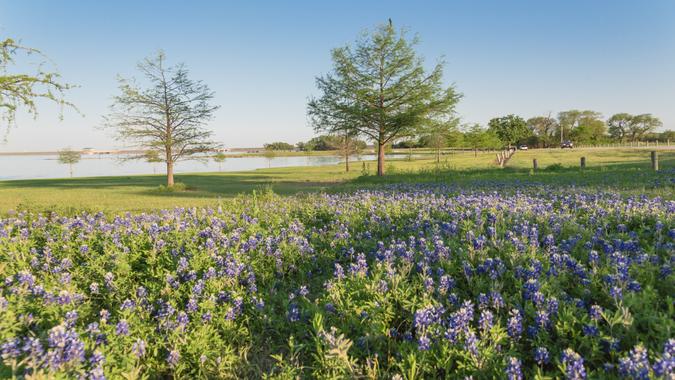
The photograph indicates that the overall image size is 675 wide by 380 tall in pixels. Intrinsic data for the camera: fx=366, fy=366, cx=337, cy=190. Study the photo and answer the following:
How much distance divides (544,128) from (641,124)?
1195 inches

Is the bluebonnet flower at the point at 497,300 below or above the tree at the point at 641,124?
below

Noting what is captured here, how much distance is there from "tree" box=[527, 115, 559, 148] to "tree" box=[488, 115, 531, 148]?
19.9 ft

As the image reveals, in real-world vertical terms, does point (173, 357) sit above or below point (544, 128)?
below

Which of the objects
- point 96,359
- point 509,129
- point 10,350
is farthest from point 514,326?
point 509,129

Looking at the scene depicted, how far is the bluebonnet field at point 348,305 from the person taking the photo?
103 inches

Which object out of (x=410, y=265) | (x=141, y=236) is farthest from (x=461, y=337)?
(x=141, y=236)

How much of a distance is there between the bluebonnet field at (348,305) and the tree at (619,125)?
162855mm

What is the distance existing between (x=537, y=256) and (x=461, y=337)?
1.82m

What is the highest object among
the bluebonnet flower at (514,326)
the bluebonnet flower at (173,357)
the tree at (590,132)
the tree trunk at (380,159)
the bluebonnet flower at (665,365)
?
the tree at (590,132)

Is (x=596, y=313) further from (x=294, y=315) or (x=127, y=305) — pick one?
(x=127, y=305)

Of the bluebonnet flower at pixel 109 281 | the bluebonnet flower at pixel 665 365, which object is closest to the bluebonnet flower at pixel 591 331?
the bluebonnet flower at pixel 665 365

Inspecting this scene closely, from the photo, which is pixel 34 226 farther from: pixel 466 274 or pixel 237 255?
pixel 466 274

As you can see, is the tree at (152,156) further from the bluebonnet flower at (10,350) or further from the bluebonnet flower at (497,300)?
the bluebonnet flower at (497,300)

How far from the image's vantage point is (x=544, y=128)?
14325 centimetres
